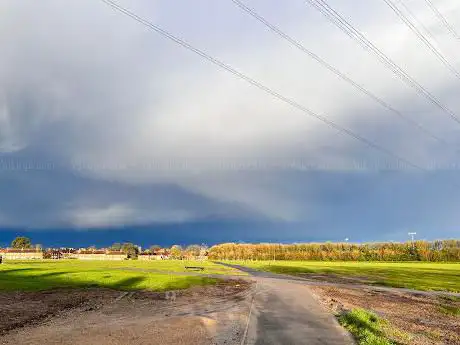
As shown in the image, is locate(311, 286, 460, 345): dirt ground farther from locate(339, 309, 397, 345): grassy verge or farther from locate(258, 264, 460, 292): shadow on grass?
locate(258, 264, 460, 292): shadow on grass

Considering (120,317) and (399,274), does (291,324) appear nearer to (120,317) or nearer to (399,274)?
(120,317)

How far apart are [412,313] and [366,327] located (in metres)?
10.8

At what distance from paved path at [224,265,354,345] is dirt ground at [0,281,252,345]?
2.86 ft

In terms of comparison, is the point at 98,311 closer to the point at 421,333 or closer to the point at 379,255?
the point at 421,333

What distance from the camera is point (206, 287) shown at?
45500mm

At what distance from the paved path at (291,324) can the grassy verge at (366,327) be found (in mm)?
524

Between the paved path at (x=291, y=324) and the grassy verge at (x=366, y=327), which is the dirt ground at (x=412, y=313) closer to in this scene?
the grassy verge at (x=366, y=327)

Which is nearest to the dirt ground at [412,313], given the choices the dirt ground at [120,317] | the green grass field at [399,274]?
the dirt ground at [120,317]

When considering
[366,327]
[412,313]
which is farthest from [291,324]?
[412,313]

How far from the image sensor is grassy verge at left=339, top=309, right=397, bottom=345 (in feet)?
63.2

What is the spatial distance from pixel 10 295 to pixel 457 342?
104 feet

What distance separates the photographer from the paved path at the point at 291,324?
1981 centimetres

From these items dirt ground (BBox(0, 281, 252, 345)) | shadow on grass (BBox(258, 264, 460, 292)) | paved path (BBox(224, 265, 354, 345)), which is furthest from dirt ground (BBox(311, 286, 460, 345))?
shadow on grass (BBox(258, 264, 460, 292))

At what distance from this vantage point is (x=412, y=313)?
3114 centimetres
